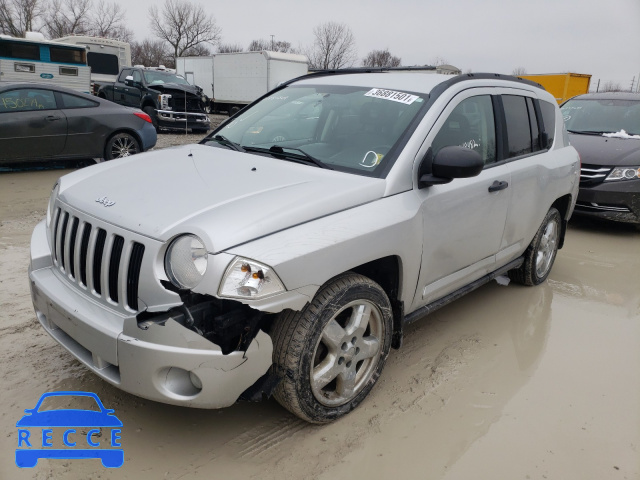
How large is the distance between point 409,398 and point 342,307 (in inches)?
34.1

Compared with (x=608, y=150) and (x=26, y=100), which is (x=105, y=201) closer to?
(x=608, y=150)

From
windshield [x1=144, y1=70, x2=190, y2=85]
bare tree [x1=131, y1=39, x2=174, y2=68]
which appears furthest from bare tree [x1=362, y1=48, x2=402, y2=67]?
windshield [x1=144, y1=70, x2=190, y2=85]

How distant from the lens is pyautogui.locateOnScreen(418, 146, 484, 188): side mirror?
276 cm

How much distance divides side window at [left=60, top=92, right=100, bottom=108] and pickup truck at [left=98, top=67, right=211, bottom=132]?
5.61 m

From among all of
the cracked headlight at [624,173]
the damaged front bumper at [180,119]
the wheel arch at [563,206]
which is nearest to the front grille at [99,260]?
the wheel arch at [563,206]

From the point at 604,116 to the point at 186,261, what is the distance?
776 cm

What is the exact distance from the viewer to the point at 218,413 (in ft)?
9.06

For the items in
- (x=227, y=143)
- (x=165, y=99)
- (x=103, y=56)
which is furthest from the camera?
(x=103, y=56)

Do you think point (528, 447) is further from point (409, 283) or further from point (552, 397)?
point (409, 283)

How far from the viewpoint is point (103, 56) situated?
71.2ft

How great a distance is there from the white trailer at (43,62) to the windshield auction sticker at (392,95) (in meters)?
15.0

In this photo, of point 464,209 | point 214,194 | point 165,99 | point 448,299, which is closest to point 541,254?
point 448,299

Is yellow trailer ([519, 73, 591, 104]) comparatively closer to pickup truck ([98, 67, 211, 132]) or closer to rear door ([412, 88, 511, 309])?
pickup truck ([98, 67, 211, 132])

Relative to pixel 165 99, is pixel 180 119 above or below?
below
